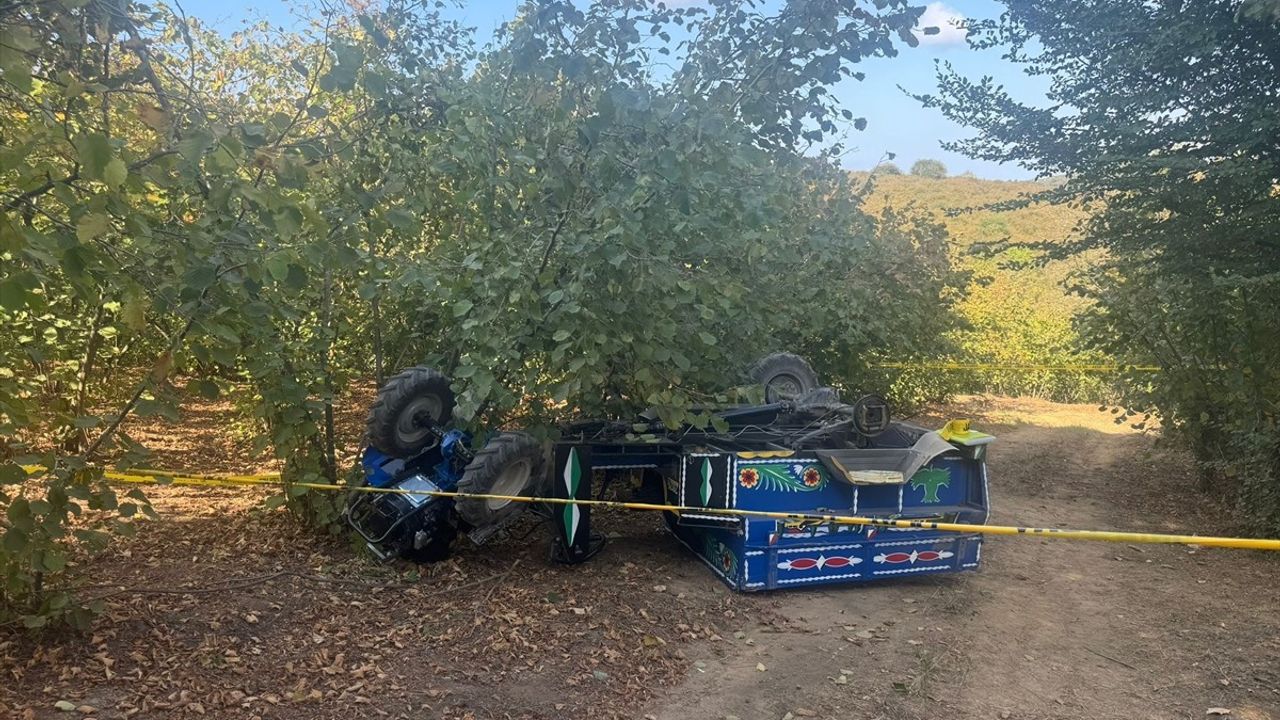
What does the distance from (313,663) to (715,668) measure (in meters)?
2.03

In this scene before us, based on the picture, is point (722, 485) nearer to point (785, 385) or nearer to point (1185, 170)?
point (785, 385)

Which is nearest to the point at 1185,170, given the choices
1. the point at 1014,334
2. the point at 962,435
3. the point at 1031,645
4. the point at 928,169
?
the point at 962,435

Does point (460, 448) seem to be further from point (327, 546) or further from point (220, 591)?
point (220, 591)

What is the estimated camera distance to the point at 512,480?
5.67 m

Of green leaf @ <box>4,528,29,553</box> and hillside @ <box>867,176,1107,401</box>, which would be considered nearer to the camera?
green leaf @ <box>4,528,29,553</box>

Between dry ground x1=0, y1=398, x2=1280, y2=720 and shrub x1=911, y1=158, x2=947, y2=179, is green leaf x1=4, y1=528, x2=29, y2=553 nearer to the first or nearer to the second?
dry ground x1=0, y1=398, x2=1280, y2=720

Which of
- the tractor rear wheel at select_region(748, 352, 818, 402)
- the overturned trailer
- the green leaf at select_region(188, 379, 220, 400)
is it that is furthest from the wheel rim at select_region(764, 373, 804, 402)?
the green leaf at select_region(188, 379, 220, 400)

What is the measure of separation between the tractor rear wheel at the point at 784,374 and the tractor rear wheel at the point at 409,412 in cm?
321

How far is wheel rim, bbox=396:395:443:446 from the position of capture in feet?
19.2

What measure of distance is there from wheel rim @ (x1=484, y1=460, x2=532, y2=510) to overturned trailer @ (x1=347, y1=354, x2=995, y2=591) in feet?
0.03

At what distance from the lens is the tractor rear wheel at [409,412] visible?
5766mm

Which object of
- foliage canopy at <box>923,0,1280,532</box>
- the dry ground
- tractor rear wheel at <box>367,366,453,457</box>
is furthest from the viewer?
foliage canopy at <box>923,0,1280,532</box>

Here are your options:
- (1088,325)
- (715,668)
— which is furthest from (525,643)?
(1088,325)

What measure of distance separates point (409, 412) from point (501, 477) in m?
0.84
